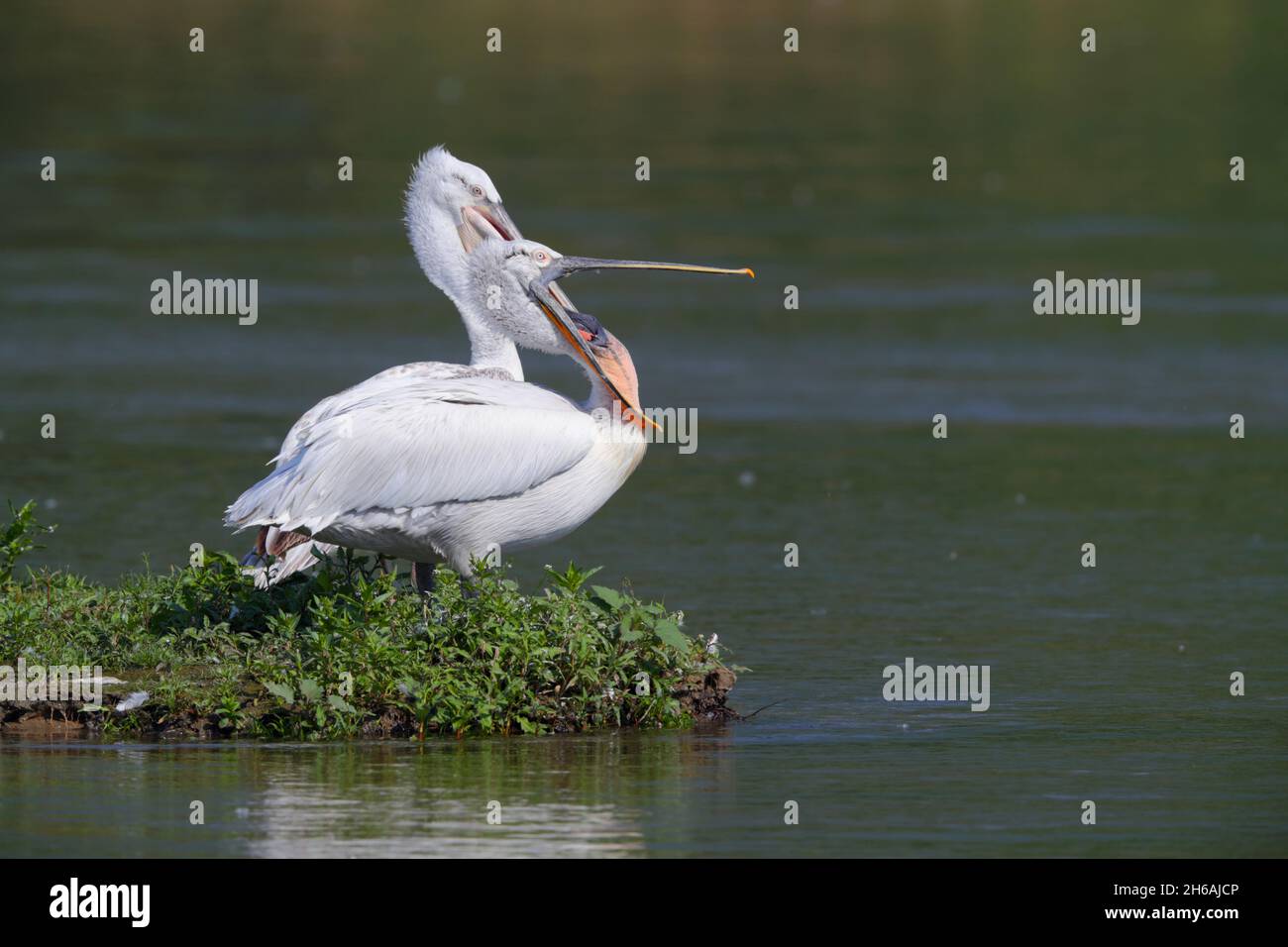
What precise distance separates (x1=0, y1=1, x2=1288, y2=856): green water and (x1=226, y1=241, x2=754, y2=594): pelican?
0.98 meters

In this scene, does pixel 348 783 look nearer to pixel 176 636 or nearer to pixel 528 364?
pixel 176 636

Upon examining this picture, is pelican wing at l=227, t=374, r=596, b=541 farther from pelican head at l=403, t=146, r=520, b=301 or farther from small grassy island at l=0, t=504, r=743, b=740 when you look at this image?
pelican head at l=403, t=146, r=520, b=301

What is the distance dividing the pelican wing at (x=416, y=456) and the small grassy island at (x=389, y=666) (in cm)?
33

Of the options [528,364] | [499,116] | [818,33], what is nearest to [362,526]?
[528,364]

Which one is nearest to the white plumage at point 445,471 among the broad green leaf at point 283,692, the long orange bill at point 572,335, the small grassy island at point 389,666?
the long orange bill at point 572,335

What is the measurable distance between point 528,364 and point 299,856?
1023cm

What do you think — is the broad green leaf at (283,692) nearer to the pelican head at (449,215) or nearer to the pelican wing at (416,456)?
the pelican wing at (416,456)

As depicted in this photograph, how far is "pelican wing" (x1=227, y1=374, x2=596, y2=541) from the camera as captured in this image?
929cm

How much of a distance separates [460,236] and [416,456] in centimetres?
208

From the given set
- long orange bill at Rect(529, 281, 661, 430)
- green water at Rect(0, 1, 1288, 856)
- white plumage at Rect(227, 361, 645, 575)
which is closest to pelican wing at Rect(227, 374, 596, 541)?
white plumage at Rect(227, 361, 645, 575)

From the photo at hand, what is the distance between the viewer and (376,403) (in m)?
9.59

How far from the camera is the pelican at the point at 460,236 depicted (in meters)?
10.3

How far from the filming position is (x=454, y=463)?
937 cm

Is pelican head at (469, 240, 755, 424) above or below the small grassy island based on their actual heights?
above
